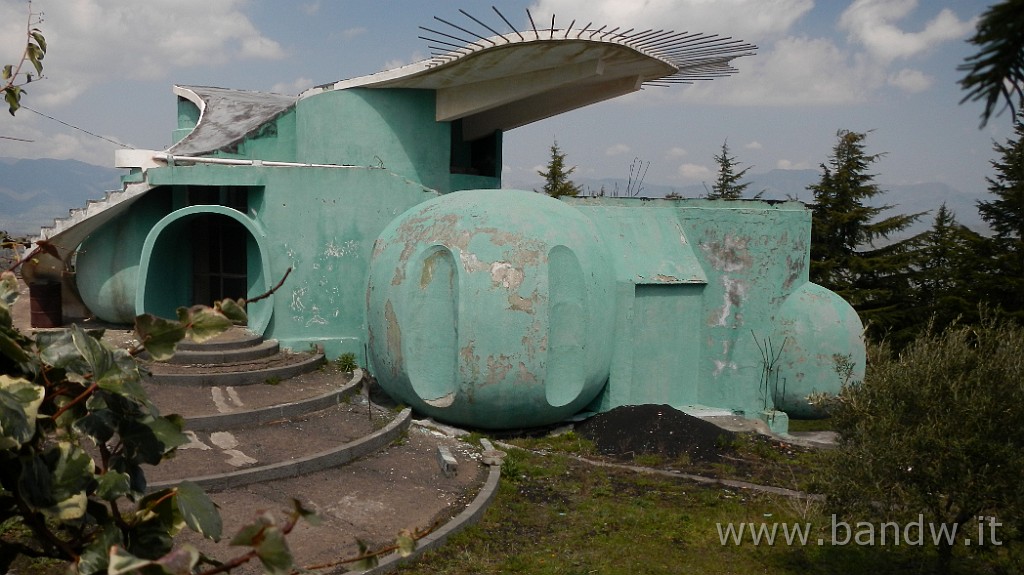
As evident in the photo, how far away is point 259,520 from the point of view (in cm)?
232

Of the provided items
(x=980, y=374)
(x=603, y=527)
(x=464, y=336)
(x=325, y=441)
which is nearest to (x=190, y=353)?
(x=325, y=441)

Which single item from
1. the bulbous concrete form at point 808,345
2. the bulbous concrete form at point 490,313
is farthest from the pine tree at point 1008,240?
the bulbous concrete form at point 490,313

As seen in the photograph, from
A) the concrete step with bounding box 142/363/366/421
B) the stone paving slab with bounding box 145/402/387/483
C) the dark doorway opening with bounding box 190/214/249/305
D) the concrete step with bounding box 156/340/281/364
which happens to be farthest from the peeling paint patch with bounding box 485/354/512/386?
the dark doorway opening with bounding box 190/214/249/305

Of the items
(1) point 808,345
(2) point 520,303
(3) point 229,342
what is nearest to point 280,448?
(3) point 229,342

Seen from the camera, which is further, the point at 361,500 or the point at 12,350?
the point at 361,500

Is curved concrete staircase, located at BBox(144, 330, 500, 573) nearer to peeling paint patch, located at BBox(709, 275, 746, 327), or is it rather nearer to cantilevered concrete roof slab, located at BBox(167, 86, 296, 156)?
cantilevered concrete roof slab, located at BBox(167, 86, 296, 156)

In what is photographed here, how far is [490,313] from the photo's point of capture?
42.9 ft

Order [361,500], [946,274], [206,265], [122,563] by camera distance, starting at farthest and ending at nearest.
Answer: [946,274]
[206,265]
[361,500]
[122,563]

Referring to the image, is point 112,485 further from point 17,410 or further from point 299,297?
point 299,297

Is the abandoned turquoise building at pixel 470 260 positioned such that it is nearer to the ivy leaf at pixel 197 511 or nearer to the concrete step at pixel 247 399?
the concrete step at pixel 247 399

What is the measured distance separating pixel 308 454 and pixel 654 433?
5.86m

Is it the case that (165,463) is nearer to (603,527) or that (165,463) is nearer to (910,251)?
(603,527)

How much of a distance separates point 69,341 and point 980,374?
25.1 feet

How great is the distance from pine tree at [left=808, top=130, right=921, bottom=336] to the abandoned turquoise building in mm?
11571
